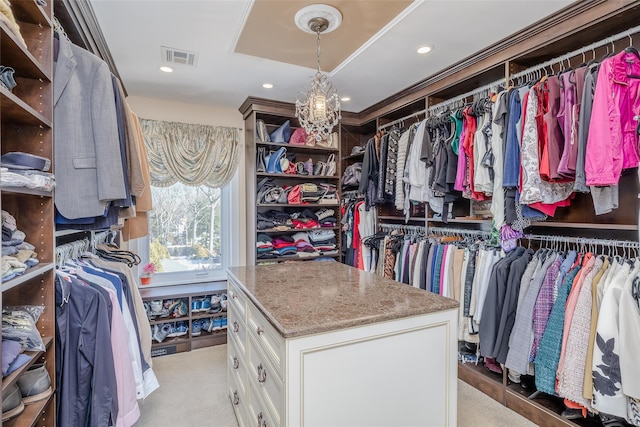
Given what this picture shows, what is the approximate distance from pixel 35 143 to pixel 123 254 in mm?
1141

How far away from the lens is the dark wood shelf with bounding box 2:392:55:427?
114cm

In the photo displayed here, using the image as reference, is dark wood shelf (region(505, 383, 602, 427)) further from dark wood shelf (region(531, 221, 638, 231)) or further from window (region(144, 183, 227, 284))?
window (region(144, 183, 227, 284))

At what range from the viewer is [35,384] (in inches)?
48.8

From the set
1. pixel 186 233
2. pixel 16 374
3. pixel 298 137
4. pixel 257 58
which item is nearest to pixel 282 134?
pixel 298 137

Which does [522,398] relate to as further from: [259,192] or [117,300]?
[259,192]

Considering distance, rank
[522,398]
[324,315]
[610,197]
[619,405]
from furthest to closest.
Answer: [522,398]
[610,197]
[619,405]
[324,315]

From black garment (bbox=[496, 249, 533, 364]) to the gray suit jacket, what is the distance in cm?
219

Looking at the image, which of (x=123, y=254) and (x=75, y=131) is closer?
(x=75, y=131)

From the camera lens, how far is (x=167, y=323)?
3.16 meters

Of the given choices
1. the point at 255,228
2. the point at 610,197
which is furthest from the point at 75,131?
the point at 610,197

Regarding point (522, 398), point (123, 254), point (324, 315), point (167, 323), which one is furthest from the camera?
point (167, 323)

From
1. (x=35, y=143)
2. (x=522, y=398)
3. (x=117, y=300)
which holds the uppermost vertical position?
(x=35, y=143)

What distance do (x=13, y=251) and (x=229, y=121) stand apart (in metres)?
2.89

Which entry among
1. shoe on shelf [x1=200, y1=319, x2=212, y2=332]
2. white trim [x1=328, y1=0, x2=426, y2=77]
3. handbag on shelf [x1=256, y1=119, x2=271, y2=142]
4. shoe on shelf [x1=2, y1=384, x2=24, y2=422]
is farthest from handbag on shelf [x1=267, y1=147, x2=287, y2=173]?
shoe on shelf [x1=2, y1=384, x2=24, y2=422]
